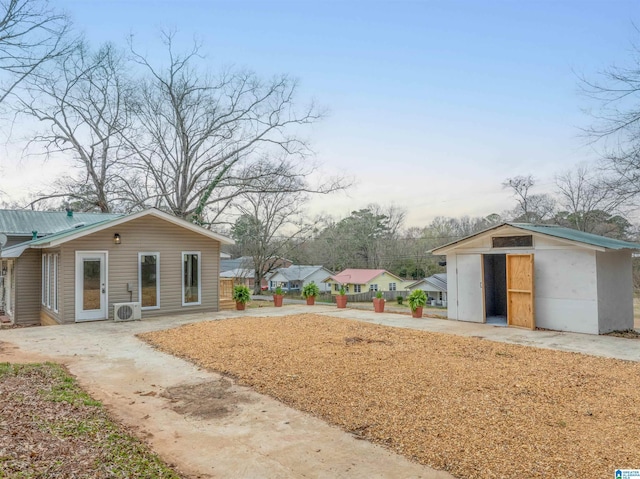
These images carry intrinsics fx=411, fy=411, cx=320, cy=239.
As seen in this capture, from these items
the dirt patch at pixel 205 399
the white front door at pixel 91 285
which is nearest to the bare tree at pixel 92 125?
the white front door at pixel 91 285

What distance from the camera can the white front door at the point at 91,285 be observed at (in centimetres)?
1091

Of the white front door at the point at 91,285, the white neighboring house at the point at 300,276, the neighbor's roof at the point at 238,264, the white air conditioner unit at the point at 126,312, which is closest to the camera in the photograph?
the white front door at the point at 91,285

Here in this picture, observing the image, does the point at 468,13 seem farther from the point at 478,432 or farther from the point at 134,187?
the point at 134,187

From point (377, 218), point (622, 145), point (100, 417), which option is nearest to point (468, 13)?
point (622, 145)

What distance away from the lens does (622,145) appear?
36.2 feet

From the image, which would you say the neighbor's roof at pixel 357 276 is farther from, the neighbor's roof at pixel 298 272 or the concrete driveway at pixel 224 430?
the concrete driveway at pixel 224 430

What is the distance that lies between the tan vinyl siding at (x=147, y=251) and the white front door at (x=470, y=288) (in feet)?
24.4

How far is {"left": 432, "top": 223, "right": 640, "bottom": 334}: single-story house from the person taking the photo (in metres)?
9.23

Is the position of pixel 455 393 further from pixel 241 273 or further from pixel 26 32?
pixel 241 273

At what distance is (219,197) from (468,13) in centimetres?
1616

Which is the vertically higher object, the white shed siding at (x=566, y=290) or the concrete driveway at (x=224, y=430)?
the white shed siding at (x=566, y=290)

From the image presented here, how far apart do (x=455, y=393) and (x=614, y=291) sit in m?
7.09

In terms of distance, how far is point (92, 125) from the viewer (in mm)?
22984

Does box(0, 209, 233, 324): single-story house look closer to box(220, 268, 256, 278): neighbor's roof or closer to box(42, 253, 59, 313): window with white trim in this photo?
box(42, 253, 59, 313): window with white trim
